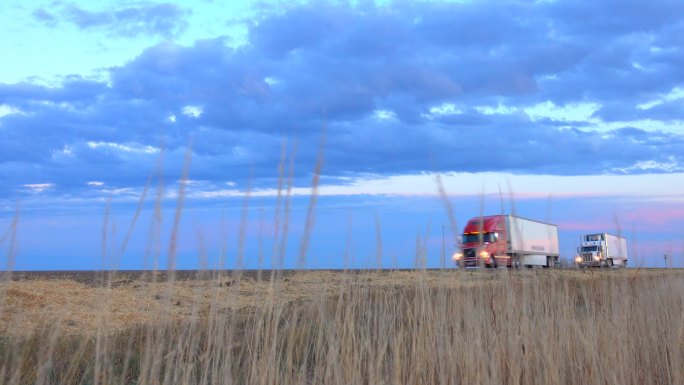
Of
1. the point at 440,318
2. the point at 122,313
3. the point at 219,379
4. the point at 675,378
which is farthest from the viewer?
the point at 122,313

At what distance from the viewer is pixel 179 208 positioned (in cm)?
263

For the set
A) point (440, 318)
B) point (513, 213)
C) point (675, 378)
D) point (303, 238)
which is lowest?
point (675, 378)

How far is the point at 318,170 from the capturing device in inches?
124

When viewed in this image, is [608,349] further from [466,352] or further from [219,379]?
[219,379]

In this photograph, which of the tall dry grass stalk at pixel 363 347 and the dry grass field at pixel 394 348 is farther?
the dry grass field at pixel 394 348

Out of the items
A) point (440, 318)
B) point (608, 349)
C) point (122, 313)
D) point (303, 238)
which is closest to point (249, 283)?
point (122, 313)

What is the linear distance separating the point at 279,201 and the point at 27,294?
7180 mm

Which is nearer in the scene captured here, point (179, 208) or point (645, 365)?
point (179, 208)

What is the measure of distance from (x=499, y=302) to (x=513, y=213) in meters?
1.13

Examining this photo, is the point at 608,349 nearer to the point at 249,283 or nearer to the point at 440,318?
the point at 440,318

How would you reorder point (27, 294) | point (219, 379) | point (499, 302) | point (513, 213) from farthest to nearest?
1. point (27, 294)
2. point (499, 302)
3. point (513, 213)
4. point (219, 379)

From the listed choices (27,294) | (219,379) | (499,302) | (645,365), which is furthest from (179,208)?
(27,294)

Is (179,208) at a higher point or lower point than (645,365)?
higher

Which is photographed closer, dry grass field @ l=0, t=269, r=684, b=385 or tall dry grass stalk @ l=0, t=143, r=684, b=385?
tall dry grass stalk @ l=0, t=143, r=684, b=385
